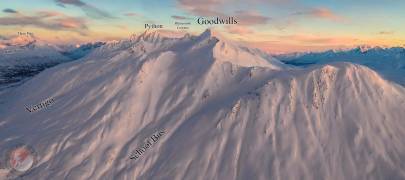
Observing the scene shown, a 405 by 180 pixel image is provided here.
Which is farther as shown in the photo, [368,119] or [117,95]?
[117,95]

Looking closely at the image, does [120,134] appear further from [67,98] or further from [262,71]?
[262,71]

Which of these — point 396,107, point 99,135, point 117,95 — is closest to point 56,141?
point 99,135

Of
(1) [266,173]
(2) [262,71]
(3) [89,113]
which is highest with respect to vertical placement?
(2) [262,71]

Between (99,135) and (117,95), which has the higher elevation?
(117,95)

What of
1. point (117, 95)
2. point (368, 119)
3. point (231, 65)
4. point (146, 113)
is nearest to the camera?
point (368, 119)

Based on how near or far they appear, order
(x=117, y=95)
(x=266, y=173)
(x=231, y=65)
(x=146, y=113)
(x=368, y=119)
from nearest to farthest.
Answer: (x=266, y=173) < (x=368, y=119) < (x=146, y=113) < (x=117, y=95) < (x=231, y=65)

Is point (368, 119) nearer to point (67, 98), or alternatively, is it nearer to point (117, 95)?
point (117, 95)
